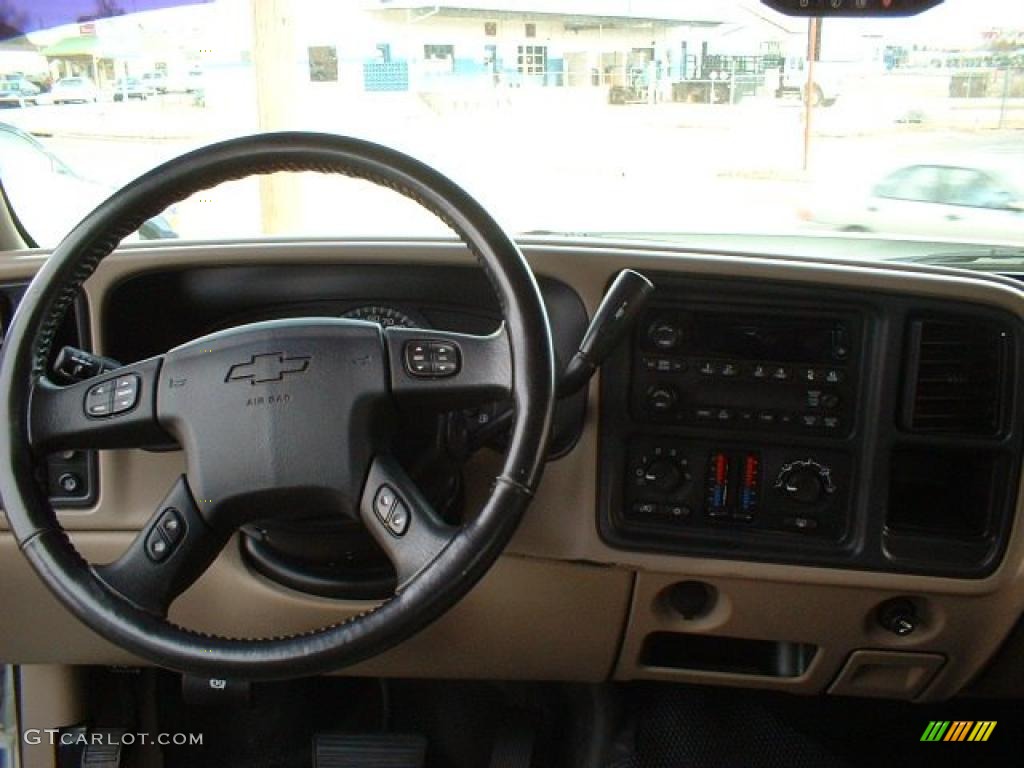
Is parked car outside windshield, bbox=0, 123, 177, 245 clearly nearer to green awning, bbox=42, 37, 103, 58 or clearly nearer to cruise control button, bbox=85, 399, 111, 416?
green awning, bbox=42, 37, 103, 58

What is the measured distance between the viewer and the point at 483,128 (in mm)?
2172

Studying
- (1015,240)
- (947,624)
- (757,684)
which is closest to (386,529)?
(757,684)

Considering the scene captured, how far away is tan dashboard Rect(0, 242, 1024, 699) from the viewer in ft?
5.49

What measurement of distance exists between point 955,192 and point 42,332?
1.68 m

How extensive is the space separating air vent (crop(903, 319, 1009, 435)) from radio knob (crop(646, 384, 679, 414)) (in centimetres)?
38

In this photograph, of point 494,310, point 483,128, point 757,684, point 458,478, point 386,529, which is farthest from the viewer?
point 483,128

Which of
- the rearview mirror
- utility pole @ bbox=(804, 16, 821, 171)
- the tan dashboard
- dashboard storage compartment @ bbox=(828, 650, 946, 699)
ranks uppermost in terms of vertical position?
the rearview mirror

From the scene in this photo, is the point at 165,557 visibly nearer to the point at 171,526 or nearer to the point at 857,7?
the point at 171,526

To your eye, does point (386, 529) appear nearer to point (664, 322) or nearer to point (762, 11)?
point (664, 322)

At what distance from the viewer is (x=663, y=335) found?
5.51ft

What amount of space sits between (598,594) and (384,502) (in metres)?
0.63

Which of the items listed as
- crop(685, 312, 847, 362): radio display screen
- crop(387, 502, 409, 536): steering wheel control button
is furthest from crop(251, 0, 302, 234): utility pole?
crop(387, 502, 409, 536): steering wheel control button

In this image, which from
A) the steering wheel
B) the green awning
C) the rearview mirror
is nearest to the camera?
the steering wheel

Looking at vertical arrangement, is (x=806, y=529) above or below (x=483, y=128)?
below
